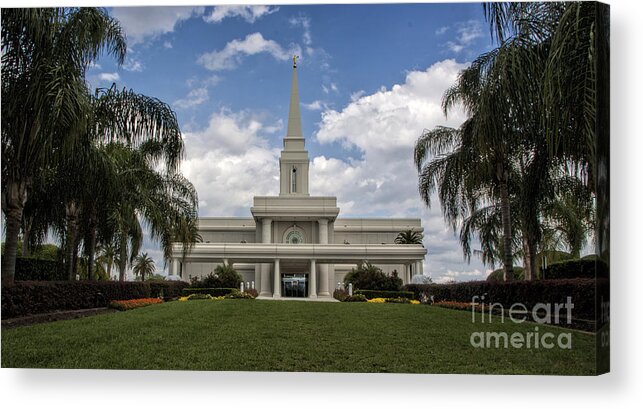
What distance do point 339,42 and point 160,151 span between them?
4.63 meters

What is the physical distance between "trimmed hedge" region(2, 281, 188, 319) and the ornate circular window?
Result: 20.2 m

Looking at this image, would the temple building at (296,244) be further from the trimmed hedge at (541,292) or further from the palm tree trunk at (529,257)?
the trimmed hedge at (541,292)

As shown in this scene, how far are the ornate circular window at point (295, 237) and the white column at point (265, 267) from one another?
1.34 m

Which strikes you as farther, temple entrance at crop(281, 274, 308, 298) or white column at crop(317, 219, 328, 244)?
white column at crop(317, 219, 328, 244)

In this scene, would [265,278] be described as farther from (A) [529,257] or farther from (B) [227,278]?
(A) [529,257]

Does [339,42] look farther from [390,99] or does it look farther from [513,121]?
[513,121]

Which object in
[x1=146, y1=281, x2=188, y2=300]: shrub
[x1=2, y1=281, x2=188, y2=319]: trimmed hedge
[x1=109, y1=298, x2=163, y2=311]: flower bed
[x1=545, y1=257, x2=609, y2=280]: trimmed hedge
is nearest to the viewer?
[x1=545, y1=257, x2=609, y2=280]: trimmed hedge

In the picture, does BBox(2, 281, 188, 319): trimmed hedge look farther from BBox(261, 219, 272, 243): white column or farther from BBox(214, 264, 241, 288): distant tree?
BBox(261, 219, 272, 243): white column

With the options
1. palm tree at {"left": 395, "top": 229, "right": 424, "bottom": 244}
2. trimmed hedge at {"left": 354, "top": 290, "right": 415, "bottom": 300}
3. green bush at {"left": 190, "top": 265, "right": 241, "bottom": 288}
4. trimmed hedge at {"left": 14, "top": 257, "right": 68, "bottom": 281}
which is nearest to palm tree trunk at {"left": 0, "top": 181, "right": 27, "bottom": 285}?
trimmed hedge at {"left": 14, "top": 257, "right": 68, "bottom": 281}

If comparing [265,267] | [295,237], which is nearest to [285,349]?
[265,267]

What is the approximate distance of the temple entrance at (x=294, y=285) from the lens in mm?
35438

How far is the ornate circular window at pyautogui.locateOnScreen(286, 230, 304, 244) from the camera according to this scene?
3741cm

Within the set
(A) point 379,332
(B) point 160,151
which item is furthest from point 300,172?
(A) point 379,332

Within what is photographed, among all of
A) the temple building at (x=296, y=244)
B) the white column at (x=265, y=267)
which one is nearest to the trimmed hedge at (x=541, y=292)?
the temple building at (x=296, y=244)
